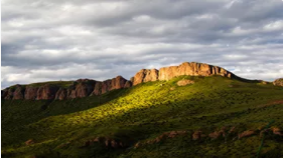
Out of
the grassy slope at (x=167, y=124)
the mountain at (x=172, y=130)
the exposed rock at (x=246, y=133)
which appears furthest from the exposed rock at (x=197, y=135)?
the exposed rock at (x=246, y=133)

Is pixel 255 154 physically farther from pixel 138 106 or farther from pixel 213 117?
pixel 138 106

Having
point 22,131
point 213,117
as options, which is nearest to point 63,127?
point 22,131

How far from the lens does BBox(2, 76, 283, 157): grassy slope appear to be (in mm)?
79000

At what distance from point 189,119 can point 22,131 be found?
82892mm

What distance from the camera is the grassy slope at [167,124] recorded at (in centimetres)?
7900

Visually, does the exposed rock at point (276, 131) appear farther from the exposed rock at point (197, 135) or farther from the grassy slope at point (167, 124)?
the exposed rock at point (197, 135)

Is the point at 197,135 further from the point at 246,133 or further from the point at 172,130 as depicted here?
the point at 172,130

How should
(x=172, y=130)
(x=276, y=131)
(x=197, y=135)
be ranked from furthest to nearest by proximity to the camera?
(x=172, y=130), (x=197, y=135), (x=276, y=131)

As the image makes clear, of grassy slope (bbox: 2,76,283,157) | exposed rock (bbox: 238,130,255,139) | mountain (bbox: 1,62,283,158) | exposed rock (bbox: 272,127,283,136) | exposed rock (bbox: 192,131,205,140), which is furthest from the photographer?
exposed rock (bbox: 192,131,205,140)

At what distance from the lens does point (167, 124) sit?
381 ft

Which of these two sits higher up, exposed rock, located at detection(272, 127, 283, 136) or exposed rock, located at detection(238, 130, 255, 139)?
exposed rock, located at detection(272, 127, 283, 136)

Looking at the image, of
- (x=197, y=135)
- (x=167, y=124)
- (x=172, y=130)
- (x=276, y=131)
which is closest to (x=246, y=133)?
(x=276, y=131)

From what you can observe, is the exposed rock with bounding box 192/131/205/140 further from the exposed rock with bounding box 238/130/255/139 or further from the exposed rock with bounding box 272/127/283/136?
the exposed rock with bounding box 272/127/283/136

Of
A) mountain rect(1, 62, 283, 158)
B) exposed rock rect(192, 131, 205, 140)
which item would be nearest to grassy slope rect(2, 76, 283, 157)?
mountain rect(1, 62, 283, 158)
